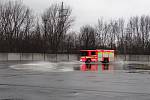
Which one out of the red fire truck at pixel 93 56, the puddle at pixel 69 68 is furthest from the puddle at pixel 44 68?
the red fire truck at pixel 93 56

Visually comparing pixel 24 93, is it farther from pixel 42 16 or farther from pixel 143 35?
pixel 143 35

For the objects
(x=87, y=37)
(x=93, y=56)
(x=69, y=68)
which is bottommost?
(x=69, y=68)

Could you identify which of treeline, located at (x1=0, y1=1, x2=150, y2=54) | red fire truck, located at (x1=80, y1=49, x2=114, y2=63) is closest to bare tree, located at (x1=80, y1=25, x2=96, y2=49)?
treeline, located at (x1=0, y1=1, x2=150, y2=54)

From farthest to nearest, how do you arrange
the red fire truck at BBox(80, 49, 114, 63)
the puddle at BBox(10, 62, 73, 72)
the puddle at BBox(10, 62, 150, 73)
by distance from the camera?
1. the red fire truck at BBox(80, 49, 114, 63)
2. the puddle at BBox(10, 62, 150, 73)
3. the puddle at BBox(10, 62, 73, 72)

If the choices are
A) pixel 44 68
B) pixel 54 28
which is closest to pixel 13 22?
pixel 54 28

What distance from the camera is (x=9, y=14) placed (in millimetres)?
69875

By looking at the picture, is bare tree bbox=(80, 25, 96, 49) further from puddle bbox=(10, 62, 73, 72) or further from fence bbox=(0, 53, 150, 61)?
puddle bbox=(10, 62, 73, 72)

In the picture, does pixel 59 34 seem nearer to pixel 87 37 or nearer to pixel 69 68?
pixel 87 37

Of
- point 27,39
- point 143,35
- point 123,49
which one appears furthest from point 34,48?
point 143,35

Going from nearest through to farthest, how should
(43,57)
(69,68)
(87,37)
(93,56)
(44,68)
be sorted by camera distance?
1. (44,68)
2. (69,68)
3. (93,56)
4. (43,57)
5. (87,37)

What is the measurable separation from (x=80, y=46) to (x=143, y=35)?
800 inches

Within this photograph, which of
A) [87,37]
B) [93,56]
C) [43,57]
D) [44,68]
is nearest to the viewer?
[44,68]

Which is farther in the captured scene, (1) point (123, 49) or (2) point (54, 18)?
(1) point (123, 49)

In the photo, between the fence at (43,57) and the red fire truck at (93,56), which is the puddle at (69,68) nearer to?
the red fire truck at (93,56)
